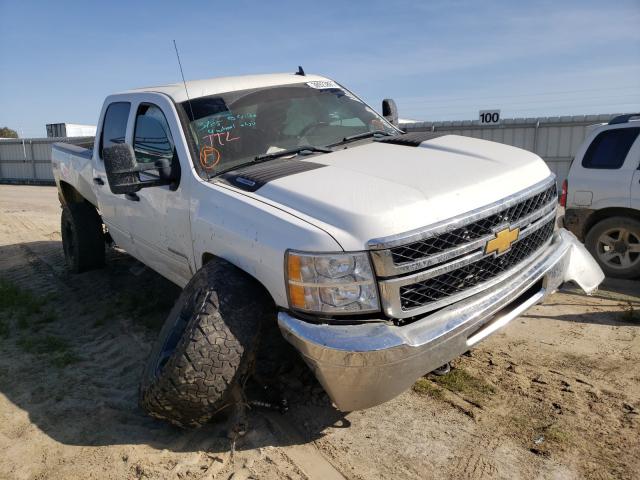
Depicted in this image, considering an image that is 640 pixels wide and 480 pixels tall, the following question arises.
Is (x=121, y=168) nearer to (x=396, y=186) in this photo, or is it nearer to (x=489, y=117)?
(x=396, y=186)

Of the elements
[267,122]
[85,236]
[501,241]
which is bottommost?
[85,236]

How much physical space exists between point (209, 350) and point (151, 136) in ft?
7.09

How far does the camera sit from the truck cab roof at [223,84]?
4066 mm

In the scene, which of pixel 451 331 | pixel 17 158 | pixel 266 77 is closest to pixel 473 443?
pixel 451 331

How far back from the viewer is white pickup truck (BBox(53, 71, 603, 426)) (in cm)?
255

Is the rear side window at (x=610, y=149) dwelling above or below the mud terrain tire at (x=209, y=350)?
above

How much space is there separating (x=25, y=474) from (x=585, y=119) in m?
15.0

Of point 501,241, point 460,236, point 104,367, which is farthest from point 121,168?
point 501,241

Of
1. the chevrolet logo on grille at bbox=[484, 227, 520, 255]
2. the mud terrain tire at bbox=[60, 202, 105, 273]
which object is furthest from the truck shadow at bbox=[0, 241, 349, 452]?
the chevrolet logo on grille at bbox=[484, 227, 520, 255]

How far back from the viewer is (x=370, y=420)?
3234 millimetres

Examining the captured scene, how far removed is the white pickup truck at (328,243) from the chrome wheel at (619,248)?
8.80 feet

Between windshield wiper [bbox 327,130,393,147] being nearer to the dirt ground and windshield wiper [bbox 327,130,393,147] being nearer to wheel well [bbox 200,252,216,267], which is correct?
wheel well [bbox 200,252,216,267]

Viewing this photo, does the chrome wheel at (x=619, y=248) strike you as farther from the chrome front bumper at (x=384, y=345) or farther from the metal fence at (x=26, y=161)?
the metal fence at (x=26, y=161)

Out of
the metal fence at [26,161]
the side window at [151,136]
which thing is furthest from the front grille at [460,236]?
the metal fence at [26,161]
